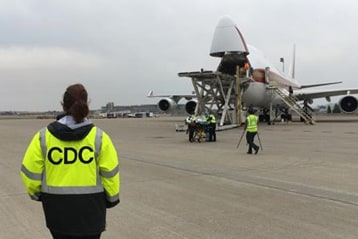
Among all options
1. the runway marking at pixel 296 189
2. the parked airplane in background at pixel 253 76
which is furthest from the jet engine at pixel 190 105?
the runway marking at pixel 296 189

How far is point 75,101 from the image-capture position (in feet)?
9.53

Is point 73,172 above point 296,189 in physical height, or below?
above

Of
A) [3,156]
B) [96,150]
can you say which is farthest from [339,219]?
[3,156]

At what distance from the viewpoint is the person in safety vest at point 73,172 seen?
110 inches

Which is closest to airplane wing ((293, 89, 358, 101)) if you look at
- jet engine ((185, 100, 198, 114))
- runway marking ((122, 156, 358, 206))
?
jet engine ((185, 100, 198, 114))

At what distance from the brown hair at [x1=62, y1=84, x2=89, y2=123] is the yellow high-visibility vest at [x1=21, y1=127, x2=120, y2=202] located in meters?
0.13

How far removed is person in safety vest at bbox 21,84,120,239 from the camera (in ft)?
9.20

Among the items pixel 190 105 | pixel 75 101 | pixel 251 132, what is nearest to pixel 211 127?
pixel 251 132

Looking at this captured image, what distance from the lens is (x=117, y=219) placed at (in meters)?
5.65

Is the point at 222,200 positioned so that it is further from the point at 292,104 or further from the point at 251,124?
the point at 292,104

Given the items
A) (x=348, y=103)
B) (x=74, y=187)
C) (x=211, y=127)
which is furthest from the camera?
(x=348, y=103)

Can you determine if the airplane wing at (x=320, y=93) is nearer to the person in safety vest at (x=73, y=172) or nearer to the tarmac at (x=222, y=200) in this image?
the tarmac at (x=222, y=200)

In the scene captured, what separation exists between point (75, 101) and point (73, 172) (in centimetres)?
48

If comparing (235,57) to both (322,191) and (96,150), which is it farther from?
(96,150)
